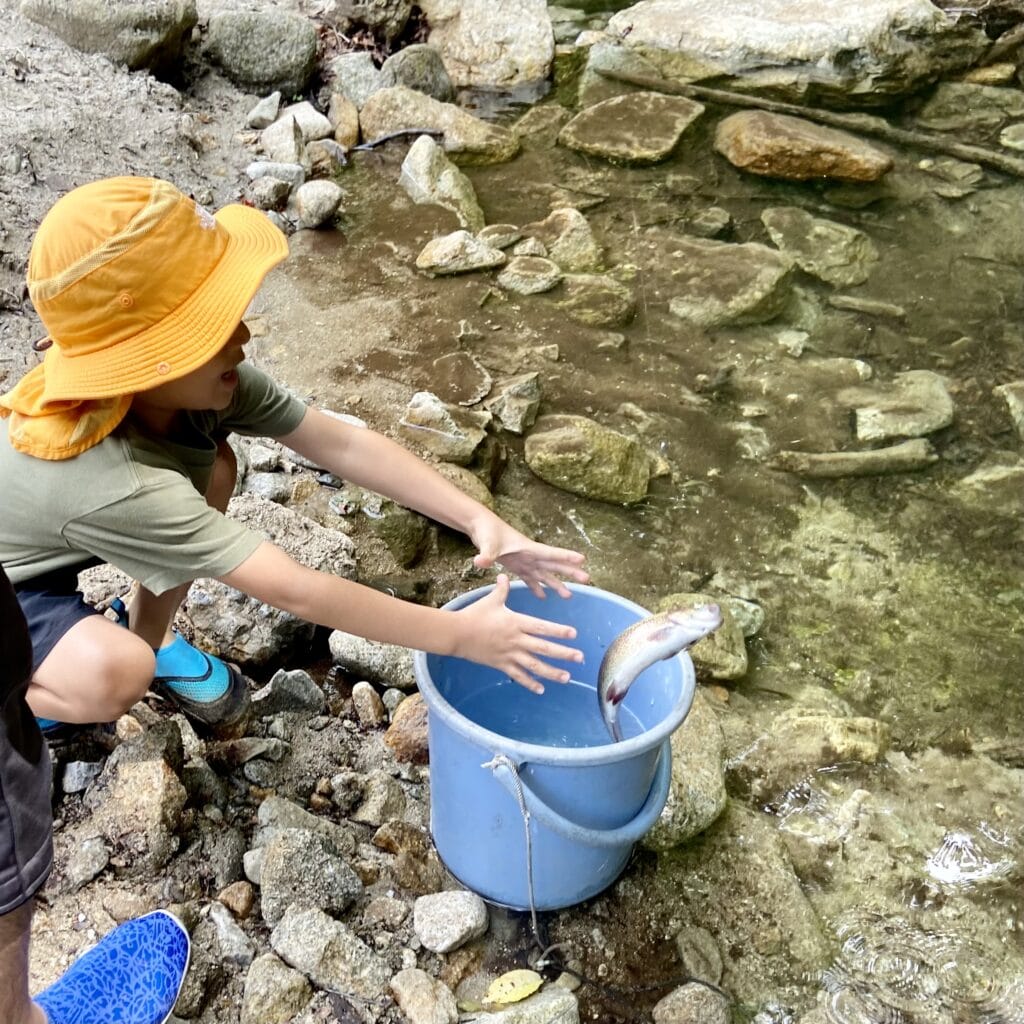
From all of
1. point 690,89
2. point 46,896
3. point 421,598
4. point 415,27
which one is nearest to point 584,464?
point 421,598

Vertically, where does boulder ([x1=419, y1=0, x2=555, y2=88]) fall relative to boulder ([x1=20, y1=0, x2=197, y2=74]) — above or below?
below

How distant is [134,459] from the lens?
70.0 inches

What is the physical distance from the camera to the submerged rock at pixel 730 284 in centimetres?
436

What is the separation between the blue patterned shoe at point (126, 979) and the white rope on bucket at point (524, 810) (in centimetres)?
63

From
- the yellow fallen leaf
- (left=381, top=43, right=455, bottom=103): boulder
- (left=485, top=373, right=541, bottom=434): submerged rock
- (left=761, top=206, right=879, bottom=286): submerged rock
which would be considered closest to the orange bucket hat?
the yellow fallen leaf

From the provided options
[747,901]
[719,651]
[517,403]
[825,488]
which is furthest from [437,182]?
[747,901]

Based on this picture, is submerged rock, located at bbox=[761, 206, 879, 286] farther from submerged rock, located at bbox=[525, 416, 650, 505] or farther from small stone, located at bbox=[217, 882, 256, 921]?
small stone, located at bbox=[217, 882, 256, 921]

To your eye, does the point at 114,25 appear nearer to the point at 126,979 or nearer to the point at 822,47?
the point at 822,47

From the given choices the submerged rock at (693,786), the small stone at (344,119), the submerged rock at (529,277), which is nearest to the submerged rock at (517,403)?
the submerged rock at (529,277)

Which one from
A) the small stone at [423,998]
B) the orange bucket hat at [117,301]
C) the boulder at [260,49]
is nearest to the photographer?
the orange bucket hat at [117,301]

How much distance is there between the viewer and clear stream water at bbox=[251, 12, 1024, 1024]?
234cm

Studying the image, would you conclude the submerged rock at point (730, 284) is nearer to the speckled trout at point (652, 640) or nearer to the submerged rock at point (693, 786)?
the submerged rock at point (693, 786)

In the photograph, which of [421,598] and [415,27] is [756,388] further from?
[415,27]

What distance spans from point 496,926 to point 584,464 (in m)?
1.66
